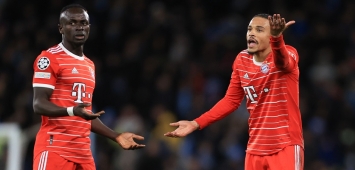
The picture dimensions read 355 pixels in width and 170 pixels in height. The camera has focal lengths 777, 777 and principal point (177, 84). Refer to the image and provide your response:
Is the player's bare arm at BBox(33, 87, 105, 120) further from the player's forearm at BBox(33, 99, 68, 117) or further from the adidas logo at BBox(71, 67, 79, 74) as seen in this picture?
the adidas logo at BBox(71, 67, 79, 74)

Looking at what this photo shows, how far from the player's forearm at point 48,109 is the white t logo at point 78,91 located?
0.29 metres

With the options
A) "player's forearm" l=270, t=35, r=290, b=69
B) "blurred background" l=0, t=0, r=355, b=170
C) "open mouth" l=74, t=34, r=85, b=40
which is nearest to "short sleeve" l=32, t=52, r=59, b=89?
"open mouth" l=74, t=34, r=85, b=40

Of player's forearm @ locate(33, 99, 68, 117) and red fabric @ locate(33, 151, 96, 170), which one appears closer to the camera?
player's forearm @ locate(33, 99, 68, 117)

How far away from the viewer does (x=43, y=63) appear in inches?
241

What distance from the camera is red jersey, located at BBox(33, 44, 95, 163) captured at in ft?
20.1

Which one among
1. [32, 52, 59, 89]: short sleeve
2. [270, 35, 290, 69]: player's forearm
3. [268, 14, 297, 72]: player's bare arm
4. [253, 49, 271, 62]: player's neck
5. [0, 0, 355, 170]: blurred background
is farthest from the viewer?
[0, 0, 355, 170]: blurred background

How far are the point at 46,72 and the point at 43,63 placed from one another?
8 centimetres

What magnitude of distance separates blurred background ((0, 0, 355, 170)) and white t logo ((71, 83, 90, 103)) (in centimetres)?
444

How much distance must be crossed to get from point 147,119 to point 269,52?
5.52 meters

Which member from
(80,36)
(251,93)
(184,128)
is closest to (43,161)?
(80,36)

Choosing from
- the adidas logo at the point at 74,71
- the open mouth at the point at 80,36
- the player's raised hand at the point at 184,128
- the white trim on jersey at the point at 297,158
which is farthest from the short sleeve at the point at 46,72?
the white trim on jersey at the point at 297,158

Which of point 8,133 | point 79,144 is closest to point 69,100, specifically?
point 79,144

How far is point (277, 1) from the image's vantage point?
1412cm

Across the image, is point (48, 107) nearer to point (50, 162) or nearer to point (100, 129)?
point (50, 162)
